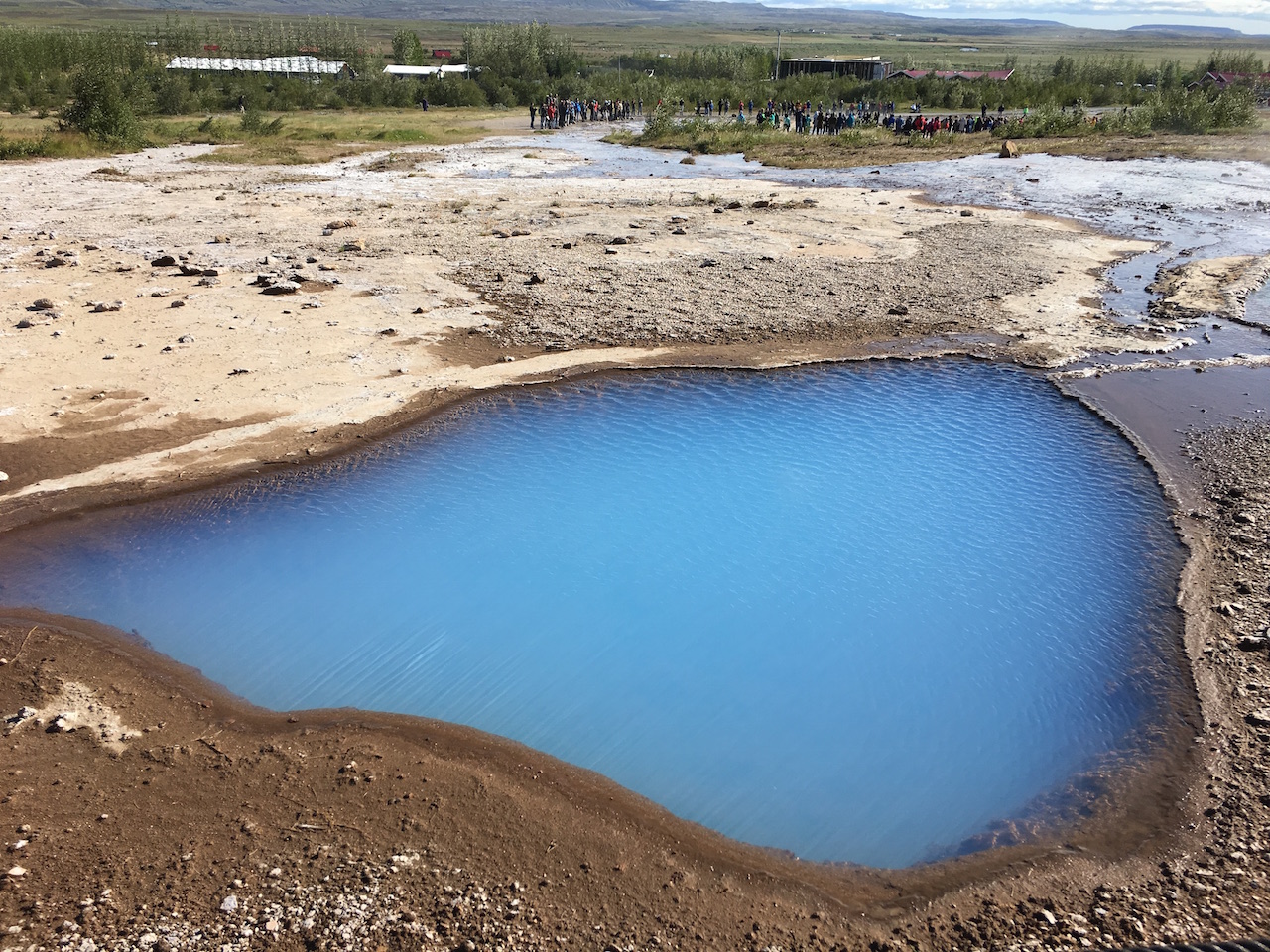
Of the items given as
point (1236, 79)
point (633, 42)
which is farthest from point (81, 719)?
point (633, 42)

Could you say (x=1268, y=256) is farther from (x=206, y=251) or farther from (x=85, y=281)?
(x=85, y=281)

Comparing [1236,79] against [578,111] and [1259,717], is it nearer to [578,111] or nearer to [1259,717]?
[578,111]

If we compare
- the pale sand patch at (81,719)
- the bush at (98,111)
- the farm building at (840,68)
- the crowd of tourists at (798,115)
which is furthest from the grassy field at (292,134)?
the farm building at (840,68)

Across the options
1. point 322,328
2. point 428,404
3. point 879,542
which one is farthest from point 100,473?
point 879,542

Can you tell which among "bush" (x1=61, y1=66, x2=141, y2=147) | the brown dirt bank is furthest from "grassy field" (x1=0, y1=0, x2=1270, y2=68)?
the brown dirt bank

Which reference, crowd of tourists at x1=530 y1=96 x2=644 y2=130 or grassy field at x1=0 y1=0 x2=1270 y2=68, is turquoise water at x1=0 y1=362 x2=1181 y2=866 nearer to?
crowd of tourists at x1=530 y1=96 x2=644 y2=130
